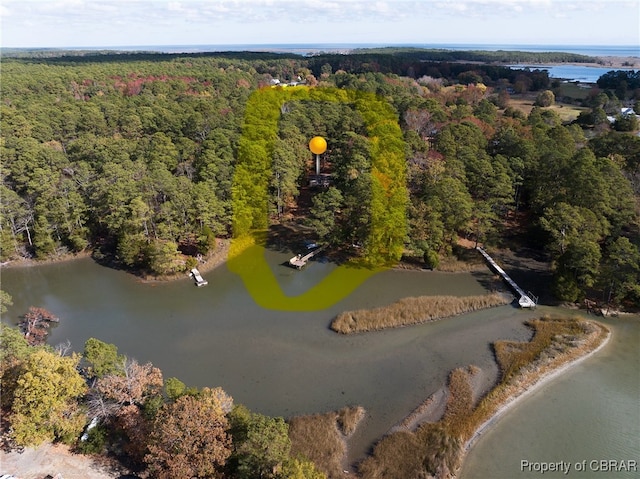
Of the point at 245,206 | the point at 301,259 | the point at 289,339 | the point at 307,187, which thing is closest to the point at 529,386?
the point at 289,339

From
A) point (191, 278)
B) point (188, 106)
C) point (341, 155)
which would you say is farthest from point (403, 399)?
point (188, 106)

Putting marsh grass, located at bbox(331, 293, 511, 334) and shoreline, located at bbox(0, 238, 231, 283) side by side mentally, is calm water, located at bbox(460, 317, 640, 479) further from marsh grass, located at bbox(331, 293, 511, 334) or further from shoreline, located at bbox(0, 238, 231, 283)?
shoreline, located at bbox(0, 238, 231, 283)

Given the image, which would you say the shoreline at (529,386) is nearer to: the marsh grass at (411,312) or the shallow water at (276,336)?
the shallow water at (276,336)

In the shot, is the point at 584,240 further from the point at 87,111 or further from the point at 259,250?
the point at 87,111

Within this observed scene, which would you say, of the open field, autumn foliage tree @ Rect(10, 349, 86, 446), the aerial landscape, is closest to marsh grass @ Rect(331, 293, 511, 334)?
the aerial landscape

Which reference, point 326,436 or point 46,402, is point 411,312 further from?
point 46,402
